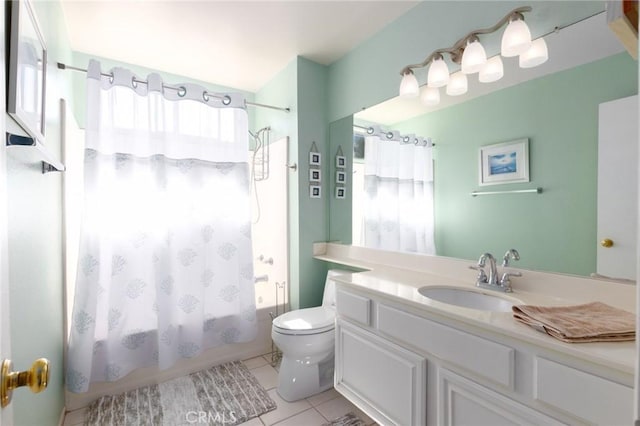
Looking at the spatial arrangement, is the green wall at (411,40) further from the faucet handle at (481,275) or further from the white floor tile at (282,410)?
the white floor tile at (282,410)

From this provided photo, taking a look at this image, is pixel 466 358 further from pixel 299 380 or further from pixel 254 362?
pixel 254 362

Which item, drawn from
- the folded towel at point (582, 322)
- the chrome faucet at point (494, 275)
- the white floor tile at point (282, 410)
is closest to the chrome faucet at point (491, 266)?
the chrome faucet at point (494, 275)

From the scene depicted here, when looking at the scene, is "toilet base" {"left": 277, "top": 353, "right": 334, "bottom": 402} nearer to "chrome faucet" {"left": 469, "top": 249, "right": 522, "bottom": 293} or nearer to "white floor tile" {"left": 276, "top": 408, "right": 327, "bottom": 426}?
"white floor tile" {"left": 276, "top": 408, "right": 327, "bottom": 426}

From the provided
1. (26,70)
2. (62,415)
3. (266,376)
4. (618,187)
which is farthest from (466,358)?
(62,415)

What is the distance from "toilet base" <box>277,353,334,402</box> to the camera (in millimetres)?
1895

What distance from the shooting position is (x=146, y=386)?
205 cm

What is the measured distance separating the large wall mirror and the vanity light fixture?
5 cm

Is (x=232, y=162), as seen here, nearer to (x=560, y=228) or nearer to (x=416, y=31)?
(x=416, y=31)

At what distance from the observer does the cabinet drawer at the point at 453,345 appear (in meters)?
0.97

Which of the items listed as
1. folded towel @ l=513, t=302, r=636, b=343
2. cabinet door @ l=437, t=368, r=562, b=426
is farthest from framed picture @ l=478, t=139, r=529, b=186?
cabinet door @ l=437, t=368, r=562, b=426

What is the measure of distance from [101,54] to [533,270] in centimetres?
327

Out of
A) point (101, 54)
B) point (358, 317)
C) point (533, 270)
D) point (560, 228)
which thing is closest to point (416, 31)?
point (560, 228)

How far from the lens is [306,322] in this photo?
1919 millimetres

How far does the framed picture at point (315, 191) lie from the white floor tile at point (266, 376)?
140cm
